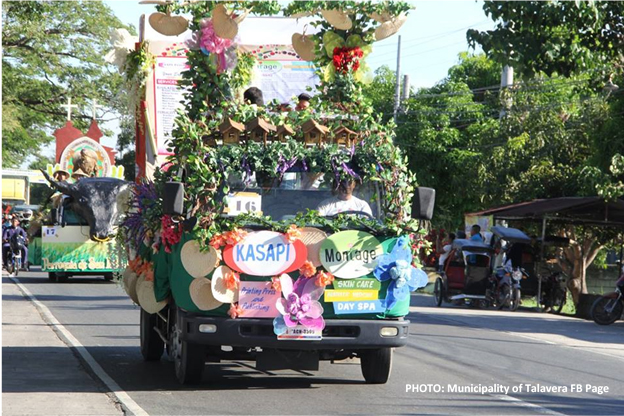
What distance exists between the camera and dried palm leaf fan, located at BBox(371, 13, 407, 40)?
10.4 meters

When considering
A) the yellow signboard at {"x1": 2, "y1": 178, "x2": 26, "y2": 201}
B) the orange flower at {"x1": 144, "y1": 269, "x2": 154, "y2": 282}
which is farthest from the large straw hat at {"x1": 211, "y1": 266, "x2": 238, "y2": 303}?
the yellow signboard at {"x1": 2, "y1": 178, "x2": 26, "y2": 201}

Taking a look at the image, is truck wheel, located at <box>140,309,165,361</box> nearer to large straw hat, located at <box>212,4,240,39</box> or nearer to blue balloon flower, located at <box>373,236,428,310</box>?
blue balloon flower, located at <box>373,236,428,310</box>

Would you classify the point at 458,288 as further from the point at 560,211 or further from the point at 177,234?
the point at 177,234

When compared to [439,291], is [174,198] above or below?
above

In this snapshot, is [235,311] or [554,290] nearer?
[235,311]

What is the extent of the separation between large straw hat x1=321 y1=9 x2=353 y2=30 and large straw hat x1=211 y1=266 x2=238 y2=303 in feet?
9.88

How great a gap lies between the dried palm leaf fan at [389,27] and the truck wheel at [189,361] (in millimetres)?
3703

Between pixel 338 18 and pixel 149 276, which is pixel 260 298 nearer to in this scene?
pixel 149 276

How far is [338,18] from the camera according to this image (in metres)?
10.4

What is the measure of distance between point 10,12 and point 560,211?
45.1 feet

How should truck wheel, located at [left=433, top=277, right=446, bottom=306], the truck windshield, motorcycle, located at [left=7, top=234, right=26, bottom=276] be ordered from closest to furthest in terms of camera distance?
the truck windshield
truck wheel, located at [left=433, top=277, right=446, bottom=306]
motorcycle, located at [left=7, top=234, right=26, bottom=276]

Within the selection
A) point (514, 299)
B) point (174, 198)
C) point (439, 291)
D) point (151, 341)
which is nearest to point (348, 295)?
point (174, 198)

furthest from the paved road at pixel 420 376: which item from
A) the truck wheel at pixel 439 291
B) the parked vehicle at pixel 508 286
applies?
the truck wheel at pixel 439 291

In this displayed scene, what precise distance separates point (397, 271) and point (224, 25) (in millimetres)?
3043
